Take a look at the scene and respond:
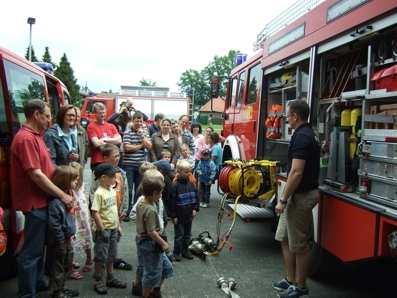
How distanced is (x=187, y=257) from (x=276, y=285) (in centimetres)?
126

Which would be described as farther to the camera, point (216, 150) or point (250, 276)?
point (216, 150)

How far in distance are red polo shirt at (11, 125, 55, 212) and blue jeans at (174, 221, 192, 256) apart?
194 cm

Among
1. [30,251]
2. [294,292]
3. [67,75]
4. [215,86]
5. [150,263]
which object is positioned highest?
[67,75]

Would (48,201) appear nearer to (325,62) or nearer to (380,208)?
(380,208)

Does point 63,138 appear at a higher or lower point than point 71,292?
higher

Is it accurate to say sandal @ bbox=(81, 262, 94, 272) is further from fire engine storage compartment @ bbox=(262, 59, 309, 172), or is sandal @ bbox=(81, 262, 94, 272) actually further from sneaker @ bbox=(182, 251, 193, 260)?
fire engine storage compartment @ bbox=(262, 59, 309, 172)

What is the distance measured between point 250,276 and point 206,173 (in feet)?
13.2

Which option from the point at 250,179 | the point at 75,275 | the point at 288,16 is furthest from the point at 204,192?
the point at 75,275

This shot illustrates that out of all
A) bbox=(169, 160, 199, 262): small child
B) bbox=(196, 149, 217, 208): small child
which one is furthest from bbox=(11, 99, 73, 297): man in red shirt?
bbox=(196, 149, 217, 208): small child

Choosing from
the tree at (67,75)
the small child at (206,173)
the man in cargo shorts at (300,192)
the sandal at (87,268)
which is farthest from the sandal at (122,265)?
the tree at (67,75)

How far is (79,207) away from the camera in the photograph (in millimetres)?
4602

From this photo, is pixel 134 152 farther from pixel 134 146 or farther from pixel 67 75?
pixel 67 75

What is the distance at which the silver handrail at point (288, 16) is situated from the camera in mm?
5308

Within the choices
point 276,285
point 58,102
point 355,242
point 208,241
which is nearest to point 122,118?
point 58,102
